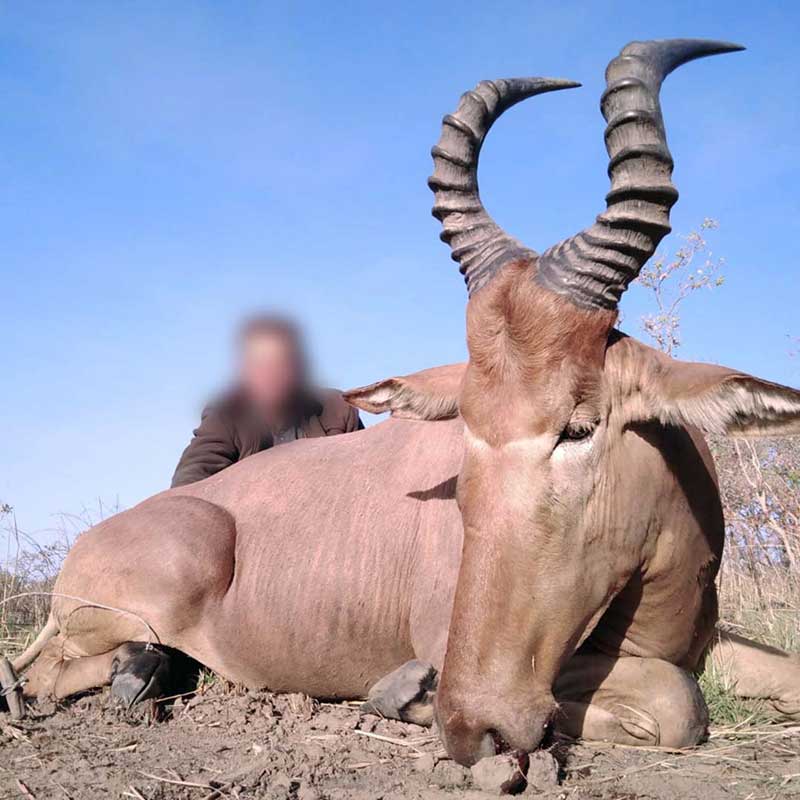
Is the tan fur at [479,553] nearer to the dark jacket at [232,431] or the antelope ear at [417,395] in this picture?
the antelope ear at [417,395]

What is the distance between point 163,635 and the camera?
5961mm

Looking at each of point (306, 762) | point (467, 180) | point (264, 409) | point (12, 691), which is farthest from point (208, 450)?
point (306, 762)

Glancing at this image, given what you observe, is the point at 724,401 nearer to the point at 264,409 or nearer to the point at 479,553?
the point at 479,553

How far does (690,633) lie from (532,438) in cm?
160

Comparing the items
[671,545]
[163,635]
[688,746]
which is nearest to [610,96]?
[671,545]

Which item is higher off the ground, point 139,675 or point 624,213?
point 624,213

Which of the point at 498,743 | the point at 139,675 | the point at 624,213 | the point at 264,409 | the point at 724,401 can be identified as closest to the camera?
the point at 498,743

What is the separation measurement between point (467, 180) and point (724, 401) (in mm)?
1861

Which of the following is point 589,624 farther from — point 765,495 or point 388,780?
point 765,495

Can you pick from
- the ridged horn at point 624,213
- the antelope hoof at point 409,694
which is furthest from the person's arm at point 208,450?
the ridged horn at point 624,213

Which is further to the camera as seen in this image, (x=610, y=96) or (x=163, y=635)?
(x=163, y=635)

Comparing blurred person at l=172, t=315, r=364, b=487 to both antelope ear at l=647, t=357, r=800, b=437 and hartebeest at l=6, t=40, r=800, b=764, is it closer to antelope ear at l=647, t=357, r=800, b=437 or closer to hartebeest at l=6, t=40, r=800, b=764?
hartebeest at l=6, t=40, r=800, b=764

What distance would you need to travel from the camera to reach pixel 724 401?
13.4 feet

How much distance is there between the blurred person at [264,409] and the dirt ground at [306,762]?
3.27m
